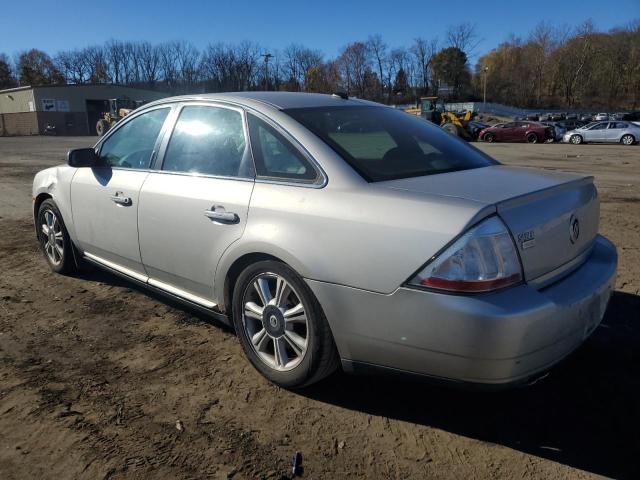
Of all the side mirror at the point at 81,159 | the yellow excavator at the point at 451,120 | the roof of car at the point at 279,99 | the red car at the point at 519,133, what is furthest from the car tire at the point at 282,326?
the red car at the point at 519,133

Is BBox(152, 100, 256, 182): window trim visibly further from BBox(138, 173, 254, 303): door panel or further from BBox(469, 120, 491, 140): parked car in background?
BBox(469, 120, 491, 140): parked car in background

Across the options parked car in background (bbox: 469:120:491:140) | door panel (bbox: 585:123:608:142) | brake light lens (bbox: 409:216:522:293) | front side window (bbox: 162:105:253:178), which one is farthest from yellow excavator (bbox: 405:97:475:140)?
brake light lens (bbox: 409:216:522:293)

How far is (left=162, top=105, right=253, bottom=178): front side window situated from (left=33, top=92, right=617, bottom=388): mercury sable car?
10 mm

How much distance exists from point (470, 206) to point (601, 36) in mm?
114833

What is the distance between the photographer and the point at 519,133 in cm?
3369

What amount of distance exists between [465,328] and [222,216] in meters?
1.46

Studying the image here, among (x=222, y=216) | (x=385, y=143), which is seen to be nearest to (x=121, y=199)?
(x=222, y=216)

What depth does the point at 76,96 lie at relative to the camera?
59.0 m

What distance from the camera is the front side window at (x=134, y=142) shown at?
3.66 m

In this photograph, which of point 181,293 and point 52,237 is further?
point 52,237

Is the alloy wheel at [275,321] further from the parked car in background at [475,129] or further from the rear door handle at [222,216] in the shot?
the parked car in background at [475,129]

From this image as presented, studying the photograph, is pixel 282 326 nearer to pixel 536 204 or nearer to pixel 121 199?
pixel 536 204

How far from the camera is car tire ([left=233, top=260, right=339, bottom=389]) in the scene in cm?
255

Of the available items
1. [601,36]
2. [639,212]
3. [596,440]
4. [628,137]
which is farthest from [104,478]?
[601,36]
